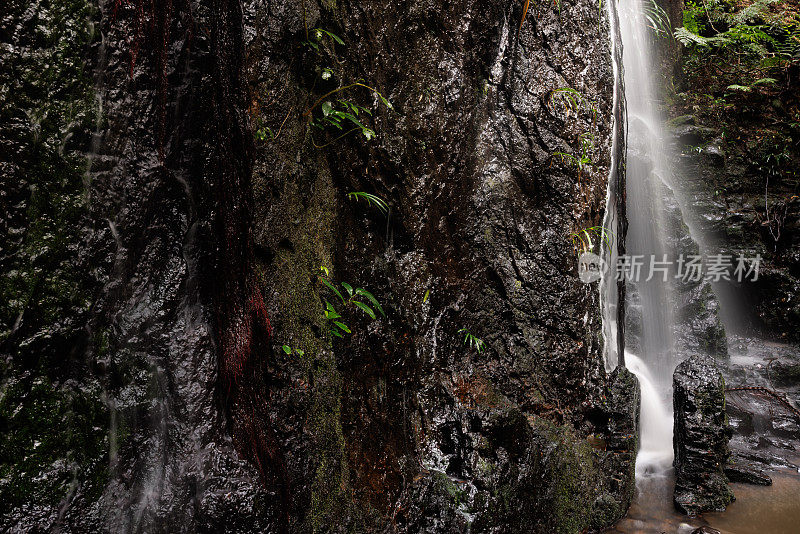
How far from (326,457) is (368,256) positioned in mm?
1159

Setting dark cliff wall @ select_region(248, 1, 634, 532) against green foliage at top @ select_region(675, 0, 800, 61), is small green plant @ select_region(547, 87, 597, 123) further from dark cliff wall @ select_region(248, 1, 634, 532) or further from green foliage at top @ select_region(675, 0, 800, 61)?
green foliage at top @ select_region(675, 0, 800, 61)

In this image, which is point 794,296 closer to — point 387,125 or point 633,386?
point 633,386

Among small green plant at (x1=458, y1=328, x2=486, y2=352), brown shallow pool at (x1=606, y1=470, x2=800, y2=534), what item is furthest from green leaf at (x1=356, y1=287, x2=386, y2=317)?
brown shallow pool at (x1=606, y1=470, x2=800, y2=534)

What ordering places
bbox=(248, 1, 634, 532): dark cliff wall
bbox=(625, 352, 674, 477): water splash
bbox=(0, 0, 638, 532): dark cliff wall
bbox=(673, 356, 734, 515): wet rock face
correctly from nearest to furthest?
bbox=(0, 0, 638, 532): dark cliff wall
bbox=(248, 1, 634, 532): dark cliff wall
bbox=(673, 356, 734, 515): wet rock face
bbox=(625, 352, 674, 477): water splash

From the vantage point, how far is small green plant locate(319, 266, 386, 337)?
258 cm

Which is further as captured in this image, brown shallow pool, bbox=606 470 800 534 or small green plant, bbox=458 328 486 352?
brown shallow pool, bbox=606 470 800 534

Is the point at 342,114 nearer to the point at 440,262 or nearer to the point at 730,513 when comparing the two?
the point at 440,262

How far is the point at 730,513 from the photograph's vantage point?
4.02 meters

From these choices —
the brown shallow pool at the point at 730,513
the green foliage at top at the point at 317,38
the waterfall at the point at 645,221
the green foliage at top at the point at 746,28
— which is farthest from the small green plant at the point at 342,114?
the green foliage at top at the point at 746,28

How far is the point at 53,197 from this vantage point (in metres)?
1.64

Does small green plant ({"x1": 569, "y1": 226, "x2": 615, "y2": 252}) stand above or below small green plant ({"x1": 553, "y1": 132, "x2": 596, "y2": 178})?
below

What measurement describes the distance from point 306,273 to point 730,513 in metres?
4.13

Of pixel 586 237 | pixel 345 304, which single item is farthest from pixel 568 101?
pixel 345 304

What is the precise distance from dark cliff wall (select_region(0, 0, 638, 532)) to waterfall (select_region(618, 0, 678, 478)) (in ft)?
14.8
